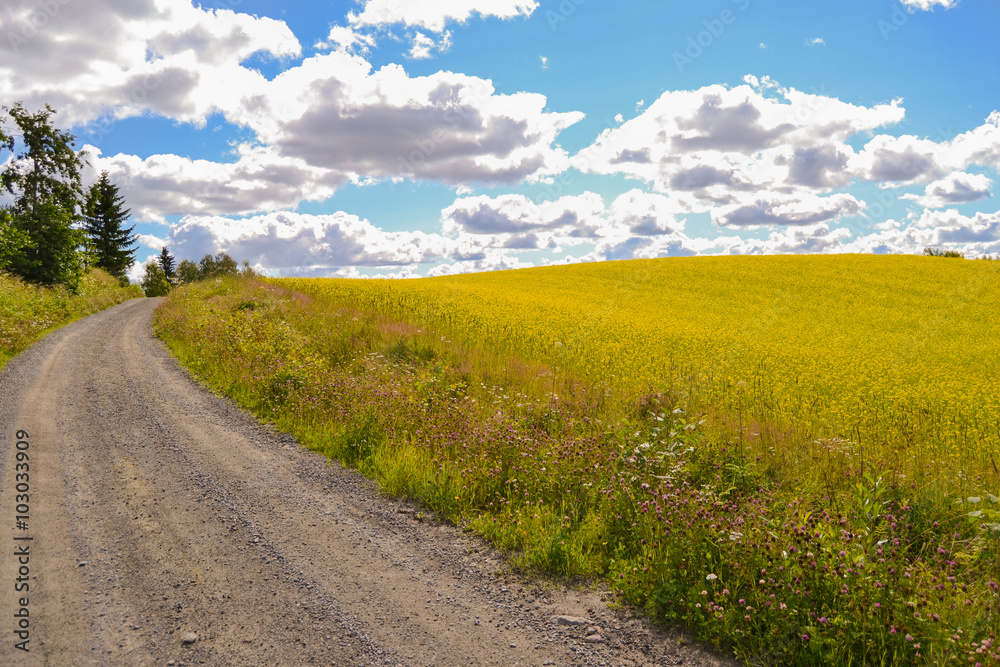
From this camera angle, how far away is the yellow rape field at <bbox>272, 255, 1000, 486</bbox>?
8.32 m

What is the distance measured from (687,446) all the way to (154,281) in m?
69.4

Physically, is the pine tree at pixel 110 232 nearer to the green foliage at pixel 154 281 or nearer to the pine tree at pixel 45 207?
the green foliage at pixel 154 281

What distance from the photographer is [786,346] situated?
1736cm

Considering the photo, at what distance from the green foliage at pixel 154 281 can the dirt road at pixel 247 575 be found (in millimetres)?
56367

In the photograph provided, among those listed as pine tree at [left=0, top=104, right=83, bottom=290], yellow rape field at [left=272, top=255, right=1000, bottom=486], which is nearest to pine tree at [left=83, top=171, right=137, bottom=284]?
pine tree at [left=0, top=104, right=83, bottom=290]

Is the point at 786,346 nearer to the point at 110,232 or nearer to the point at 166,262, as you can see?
the point at 110,232

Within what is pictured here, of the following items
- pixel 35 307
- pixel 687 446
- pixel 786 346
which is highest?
pixel 35 307

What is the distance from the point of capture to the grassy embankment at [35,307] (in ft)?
54.9

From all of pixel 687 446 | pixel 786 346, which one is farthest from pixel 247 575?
pixel 786 346

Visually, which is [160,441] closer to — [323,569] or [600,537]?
[323,569]

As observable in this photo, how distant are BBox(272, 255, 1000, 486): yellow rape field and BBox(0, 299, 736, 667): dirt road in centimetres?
437

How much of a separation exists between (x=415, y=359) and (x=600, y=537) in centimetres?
811

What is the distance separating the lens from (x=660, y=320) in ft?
71.9

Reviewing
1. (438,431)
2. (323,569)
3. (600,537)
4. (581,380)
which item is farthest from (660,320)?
(323,569)
